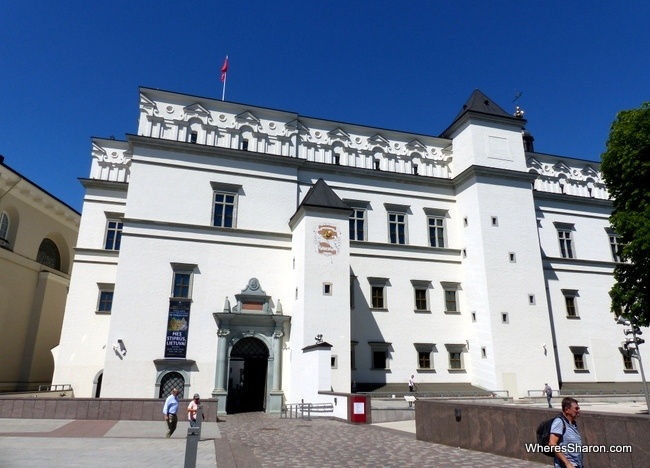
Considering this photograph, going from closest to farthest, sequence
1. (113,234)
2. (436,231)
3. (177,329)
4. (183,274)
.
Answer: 1. (177,329)
2. (183,274)
3. (113,234)
4. (436,231)

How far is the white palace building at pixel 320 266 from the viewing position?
77.6ft

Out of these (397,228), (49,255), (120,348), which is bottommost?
(120,348)

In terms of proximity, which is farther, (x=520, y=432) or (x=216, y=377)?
(x=216, y=377)

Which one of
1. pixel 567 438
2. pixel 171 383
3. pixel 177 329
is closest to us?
pixel 567 438

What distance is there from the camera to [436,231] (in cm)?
3011

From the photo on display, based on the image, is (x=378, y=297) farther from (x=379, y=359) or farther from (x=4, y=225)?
(x=4, y=225)

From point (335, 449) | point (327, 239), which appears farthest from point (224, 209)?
point (335, 449)

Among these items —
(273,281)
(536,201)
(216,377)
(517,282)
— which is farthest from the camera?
(536,201)

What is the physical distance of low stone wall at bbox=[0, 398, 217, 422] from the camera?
1767 centimetres

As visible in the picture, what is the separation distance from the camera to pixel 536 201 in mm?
32750

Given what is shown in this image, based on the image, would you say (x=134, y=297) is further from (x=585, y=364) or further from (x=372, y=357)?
(x=585, y=364)

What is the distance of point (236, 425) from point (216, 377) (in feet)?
17.9

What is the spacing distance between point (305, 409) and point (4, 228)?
22.7 meters

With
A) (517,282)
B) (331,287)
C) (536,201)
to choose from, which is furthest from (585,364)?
(331,287)
